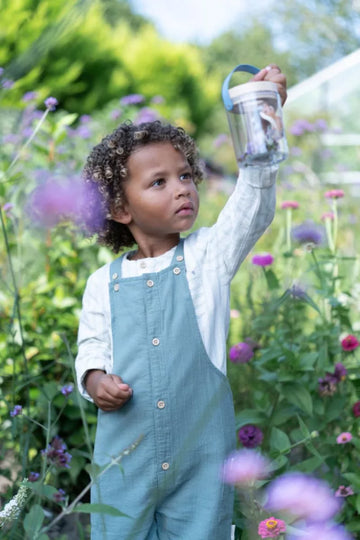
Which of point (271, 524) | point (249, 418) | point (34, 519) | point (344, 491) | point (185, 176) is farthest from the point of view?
point (249, 418)

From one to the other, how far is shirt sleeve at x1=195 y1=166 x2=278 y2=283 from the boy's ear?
0.19m

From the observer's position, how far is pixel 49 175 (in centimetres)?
231

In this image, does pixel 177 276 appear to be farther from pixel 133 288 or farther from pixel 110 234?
pixel 110 234

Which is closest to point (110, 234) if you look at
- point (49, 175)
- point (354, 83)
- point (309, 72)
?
point (49, 175)

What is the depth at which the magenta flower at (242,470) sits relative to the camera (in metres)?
1.19

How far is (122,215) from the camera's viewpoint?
1.47m

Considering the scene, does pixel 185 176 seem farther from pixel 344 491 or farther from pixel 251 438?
pixel 344 491

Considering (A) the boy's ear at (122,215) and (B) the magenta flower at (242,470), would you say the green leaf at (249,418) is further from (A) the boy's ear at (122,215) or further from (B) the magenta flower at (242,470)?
(A) the boy's ear at (122,215)

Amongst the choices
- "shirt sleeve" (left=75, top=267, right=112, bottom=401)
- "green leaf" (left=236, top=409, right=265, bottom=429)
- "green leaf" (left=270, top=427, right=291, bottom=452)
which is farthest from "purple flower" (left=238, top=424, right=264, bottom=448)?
"shirt sleeve" (left=75, top=267, right=112, bottom=401)

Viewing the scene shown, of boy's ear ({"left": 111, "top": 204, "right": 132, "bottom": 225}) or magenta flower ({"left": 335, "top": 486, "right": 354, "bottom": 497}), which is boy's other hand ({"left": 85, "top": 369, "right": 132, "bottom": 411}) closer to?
boy's ear ({"left": 111, "top": 204, "right": 132, "bottom": 225})

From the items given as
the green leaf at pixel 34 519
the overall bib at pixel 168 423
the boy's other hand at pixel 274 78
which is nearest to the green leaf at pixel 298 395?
the overall bib at pixel 168 423

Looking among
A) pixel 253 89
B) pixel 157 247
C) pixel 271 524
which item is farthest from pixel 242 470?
pixel 253 89

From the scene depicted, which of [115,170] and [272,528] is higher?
[115,170]

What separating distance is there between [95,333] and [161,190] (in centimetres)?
32
